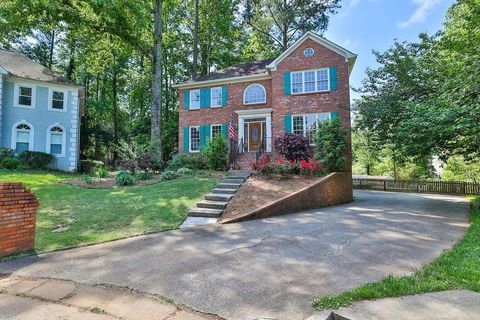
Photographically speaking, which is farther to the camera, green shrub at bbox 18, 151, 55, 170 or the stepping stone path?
green shrub at bbox 18, 151, 55, 170

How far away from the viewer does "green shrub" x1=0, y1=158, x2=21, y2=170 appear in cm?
1584

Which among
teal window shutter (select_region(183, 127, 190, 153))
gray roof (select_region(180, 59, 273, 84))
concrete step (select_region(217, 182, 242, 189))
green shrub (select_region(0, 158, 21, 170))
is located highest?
gray roof (select_region(180, 59, 273, 84))

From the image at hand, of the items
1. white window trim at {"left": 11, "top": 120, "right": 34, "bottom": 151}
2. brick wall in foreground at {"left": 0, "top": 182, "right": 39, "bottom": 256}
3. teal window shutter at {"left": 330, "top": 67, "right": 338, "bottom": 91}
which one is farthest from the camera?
white window trim at {"left": 11, "top": 120, "right": 34, "bottom": 151}

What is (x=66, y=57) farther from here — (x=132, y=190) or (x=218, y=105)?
(x=132, y=190)

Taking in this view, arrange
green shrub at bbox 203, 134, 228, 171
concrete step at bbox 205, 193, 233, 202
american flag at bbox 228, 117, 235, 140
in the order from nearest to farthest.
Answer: concrete step at bbox 205, 193, 233, 202 → green shrub at bbox 203, 134, 228, 171 → american flag at bbox 228, 117, 235, 140

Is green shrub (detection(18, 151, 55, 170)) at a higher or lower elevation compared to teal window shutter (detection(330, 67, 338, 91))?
lower

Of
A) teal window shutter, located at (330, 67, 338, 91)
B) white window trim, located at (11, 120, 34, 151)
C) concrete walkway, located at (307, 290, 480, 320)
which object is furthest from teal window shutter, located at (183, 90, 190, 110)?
concrete walkway, located at (307, 290, 480, 320)

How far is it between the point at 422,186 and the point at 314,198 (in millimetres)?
15078

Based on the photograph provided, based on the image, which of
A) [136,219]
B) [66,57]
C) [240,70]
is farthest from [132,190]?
[66,57]

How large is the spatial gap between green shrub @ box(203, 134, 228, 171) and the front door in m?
3.60

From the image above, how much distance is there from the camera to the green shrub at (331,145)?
1293cm

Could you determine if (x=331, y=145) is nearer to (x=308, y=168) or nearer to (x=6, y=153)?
(x=308, y=168)

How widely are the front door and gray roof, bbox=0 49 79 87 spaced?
45.5 feet

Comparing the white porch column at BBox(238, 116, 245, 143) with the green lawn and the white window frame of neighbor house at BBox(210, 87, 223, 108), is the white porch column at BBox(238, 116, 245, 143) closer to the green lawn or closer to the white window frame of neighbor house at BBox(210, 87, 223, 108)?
the white window frame of neighbor house at BBox(210, 87, 223, 108)
